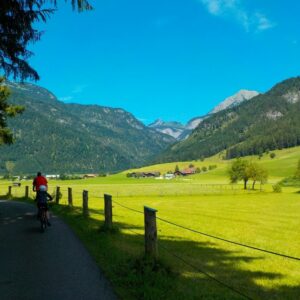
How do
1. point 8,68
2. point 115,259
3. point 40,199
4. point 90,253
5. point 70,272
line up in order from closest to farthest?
point 70,272
point 115,259
point 90,253
point 8,68
point 40,199

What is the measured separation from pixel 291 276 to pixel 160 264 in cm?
406

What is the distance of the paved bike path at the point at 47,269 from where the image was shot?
832cm

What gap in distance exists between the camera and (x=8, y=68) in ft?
49.4

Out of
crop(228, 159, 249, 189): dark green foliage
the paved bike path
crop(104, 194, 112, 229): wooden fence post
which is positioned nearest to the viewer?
the paved bike path

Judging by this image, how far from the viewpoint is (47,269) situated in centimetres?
1032

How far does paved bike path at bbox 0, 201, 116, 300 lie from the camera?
328 inches

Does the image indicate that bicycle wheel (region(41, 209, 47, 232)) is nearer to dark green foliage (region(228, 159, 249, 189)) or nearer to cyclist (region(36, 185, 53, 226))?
cyclist (region(36, 185, 53, 226))

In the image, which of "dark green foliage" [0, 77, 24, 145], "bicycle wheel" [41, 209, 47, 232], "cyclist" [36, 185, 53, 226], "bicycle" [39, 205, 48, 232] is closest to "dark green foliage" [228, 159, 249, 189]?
"dark green foliage" [0, 77, 24, 145]

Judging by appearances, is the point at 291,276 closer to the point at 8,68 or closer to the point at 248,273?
the point at 248,273

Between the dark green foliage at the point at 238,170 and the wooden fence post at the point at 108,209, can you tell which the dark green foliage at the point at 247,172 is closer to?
the dark green foliage at the point at 238,170

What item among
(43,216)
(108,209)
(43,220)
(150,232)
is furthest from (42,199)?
(150,232)

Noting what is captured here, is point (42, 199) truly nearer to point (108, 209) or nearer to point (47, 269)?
point (108, 209)

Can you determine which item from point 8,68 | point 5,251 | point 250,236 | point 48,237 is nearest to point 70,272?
point 5,251

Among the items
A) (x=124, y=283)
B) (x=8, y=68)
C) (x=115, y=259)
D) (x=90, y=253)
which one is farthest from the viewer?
(x=8, y=68)
